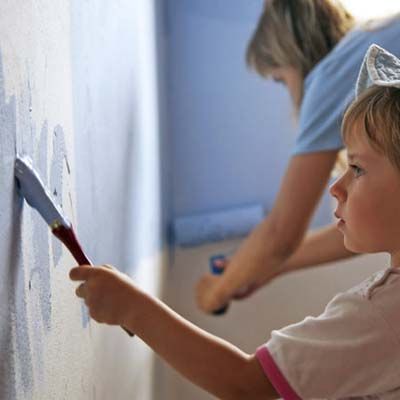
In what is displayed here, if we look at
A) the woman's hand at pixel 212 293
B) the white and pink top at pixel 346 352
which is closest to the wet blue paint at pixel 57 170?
the white and pink top at pixel 346 352

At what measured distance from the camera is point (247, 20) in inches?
58.0

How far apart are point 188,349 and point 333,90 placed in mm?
517

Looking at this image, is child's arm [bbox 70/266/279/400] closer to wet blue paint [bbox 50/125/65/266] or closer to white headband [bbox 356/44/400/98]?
wet blue paint [bbox 50/125/65/266]

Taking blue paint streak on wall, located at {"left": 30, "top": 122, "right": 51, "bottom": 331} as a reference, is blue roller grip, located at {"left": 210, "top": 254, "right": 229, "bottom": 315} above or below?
below

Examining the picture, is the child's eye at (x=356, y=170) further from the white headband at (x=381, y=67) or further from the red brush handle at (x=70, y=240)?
the red brush handle at (x=70, y=240)

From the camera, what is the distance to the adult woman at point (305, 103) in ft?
3.15

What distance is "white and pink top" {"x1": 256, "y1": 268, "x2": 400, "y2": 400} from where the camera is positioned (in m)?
0.54

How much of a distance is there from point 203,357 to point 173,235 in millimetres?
931

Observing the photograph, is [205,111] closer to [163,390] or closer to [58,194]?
[163,390]

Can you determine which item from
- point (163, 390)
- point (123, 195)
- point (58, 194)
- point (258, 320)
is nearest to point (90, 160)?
point (58, 194)

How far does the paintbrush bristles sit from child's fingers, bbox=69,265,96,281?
0.06 m

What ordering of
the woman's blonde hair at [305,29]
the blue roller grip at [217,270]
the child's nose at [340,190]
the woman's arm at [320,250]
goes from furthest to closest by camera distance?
the blue roller grip at [217,270] < the woman's arm at [320,250] < the woman's blonde hair at [305,29] < the child's nose at [340,190]

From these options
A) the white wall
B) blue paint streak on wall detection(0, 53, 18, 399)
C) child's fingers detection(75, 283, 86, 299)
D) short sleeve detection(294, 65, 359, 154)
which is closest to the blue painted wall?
the white wall

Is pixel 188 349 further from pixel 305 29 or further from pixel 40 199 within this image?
pixel 305 29
